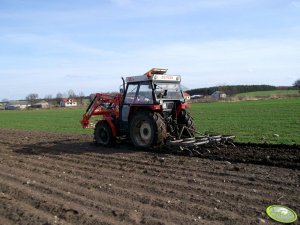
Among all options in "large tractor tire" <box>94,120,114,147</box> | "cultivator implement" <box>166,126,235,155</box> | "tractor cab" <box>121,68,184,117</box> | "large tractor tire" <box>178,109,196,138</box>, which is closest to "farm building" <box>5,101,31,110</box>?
"large tractor tire" <box>94,120,114,147</box>

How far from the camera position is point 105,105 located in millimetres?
12547

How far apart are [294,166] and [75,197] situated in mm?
4499

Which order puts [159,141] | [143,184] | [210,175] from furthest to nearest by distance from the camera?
[159,141] < [210,175] < [143,184]

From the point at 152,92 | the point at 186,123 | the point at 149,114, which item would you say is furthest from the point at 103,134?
the point at 186,123

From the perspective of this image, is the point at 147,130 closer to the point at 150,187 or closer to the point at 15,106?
the point at 150,187

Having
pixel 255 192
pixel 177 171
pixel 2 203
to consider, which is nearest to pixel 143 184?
pixel 177 171

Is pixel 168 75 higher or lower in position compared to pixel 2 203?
higher

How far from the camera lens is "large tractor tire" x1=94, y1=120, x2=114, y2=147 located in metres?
11.7

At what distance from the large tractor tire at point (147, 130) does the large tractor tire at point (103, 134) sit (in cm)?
100

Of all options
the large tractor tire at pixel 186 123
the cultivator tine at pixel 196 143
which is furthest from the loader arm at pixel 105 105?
the cultivator tine at pixel 196 143

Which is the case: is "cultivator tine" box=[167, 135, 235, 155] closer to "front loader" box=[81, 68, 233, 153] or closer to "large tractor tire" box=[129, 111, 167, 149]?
"front loader" box=[81, 68, 233, 153]

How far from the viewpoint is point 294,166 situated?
25.3ft

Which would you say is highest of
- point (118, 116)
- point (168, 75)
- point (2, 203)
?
point (168, 75)

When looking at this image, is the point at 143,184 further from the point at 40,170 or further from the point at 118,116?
the point at 118,116
